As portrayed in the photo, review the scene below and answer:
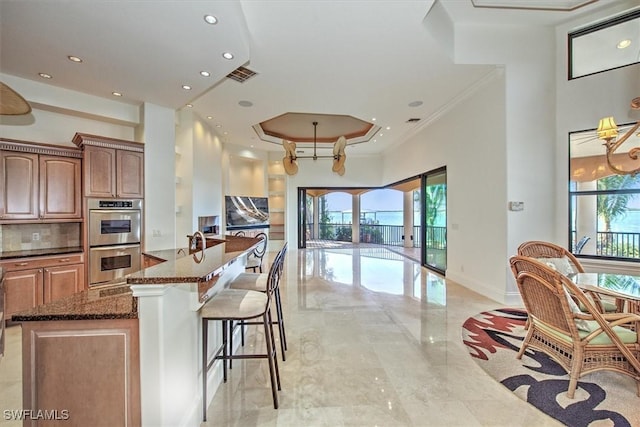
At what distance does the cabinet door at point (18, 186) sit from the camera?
141 inches

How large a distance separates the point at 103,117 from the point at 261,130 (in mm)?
3824

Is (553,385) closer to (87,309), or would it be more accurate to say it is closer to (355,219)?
(87,309)

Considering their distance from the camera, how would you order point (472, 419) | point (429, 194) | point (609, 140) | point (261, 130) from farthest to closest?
point (261, 130) < point (429, 194) < point (609, 140) < point (472, 419)

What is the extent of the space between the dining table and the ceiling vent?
4.80m

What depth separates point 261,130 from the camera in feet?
25.5

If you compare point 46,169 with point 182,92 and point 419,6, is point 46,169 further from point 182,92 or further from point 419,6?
point 419,6

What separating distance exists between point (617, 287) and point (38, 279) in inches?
253

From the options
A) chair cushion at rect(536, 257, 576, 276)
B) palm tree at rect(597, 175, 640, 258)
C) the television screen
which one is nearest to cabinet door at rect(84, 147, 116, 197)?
the television screen

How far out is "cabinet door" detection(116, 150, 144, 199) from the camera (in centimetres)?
436

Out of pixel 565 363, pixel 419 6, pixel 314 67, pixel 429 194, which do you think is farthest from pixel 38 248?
pixel 429 194

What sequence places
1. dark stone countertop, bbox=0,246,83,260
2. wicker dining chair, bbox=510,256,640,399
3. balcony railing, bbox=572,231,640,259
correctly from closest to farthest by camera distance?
wicker dining chair, bbox=510,256,640,399
dark stone countertop, bbox=0,246,83,260
balcony railing, bbox=572,231,640,259

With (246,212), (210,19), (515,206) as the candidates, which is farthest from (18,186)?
(515,206)

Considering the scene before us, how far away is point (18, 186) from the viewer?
368 cm

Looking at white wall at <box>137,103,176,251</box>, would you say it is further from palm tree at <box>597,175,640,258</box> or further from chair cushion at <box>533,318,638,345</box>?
palm tree at <box>597,175,640,258</box>
